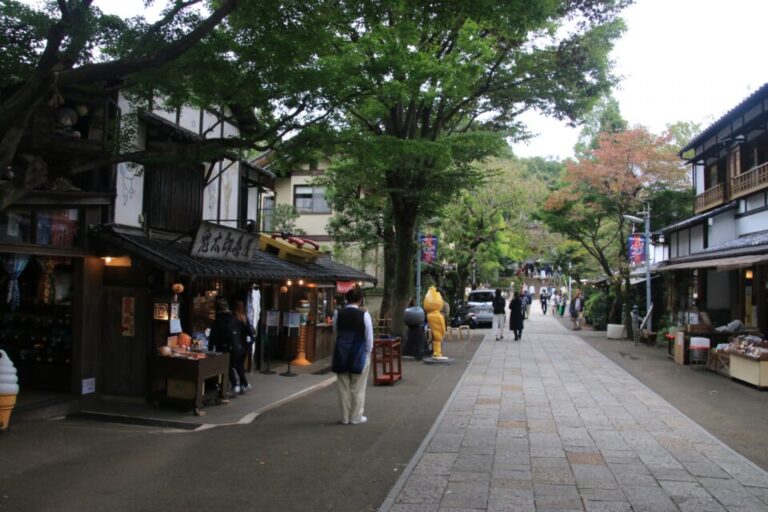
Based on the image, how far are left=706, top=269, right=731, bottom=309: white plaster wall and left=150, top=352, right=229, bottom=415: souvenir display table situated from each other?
17420 mm

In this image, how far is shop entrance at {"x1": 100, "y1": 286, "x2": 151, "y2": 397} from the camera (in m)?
9.87

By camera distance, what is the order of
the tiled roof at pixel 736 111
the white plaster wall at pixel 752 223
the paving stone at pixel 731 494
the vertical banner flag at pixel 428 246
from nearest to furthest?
the paving stone at pixel 731 494 < the tiled roof at pixel 736 111 < the white plaster wall at pixel 752 223 < the vertical banner flag at pixel 428 246

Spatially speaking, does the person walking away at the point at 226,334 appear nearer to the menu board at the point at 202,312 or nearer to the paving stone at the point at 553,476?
the menu board at the point at 202,312

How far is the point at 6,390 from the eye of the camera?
777 centimetres

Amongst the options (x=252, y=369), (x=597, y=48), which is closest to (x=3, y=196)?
(x=252, y=369)

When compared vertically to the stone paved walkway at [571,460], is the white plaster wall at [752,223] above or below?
above

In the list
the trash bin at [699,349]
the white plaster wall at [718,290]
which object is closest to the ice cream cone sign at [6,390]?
the trash bin at [699,349]

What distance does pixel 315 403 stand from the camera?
10320mm

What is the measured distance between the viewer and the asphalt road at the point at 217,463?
5375mm

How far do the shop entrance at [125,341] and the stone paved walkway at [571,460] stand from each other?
203 inches

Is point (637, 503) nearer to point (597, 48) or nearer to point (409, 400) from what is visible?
point (409, 400)

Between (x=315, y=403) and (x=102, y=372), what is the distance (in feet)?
12.0

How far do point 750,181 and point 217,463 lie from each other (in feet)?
57.1

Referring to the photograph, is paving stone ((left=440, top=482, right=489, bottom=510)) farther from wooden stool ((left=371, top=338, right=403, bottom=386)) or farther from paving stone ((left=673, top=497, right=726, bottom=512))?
wooden stool ((left=371, top=338, right=403, bottom=386))
